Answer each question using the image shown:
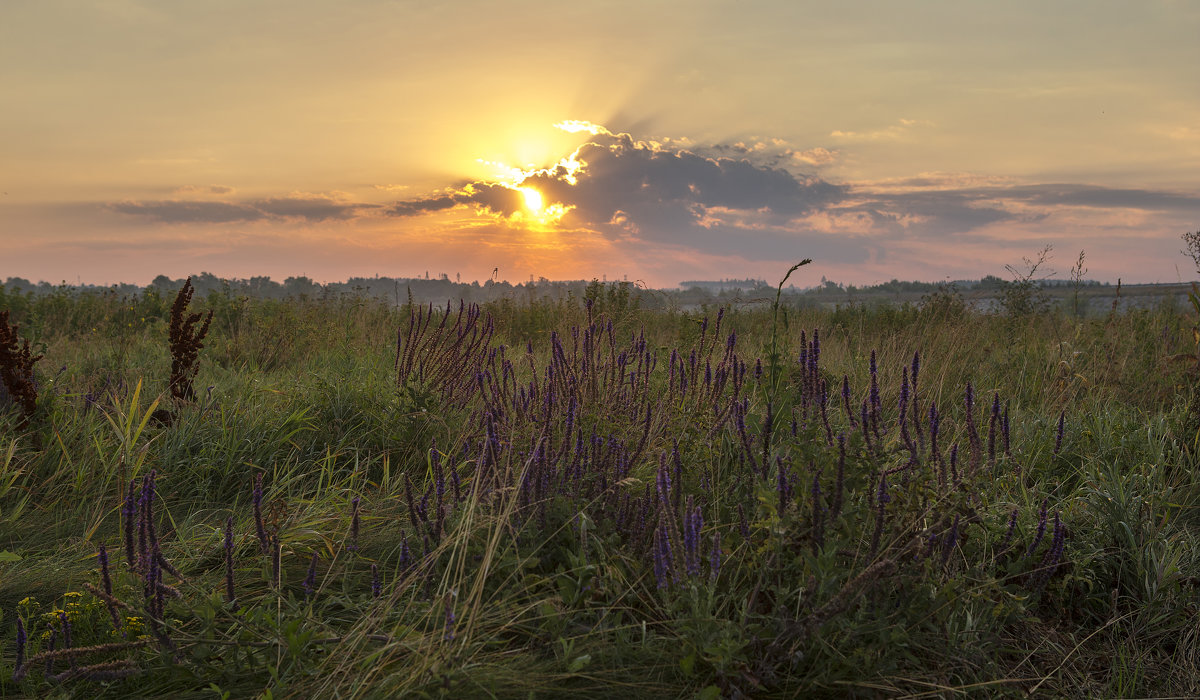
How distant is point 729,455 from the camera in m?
3.03

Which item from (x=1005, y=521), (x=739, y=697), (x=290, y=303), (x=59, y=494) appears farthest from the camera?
(x=290, y=303)

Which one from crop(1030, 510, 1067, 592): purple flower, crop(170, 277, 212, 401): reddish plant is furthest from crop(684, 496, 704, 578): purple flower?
crop(170, 277, 212, 401): reddish plant

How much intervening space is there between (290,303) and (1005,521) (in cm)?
1096

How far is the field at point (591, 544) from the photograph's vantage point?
206 cm

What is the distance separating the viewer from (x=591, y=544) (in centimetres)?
245

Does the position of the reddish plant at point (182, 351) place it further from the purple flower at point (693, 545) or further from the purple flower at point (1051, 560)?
the purple flower at point (1051, 560)

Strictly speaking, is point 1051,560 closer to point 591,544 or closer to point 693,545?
point 693,545

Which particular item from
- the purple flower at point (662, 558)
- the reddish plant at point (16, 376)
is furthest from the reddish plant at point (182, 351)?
the purple flower at point (662, 558)

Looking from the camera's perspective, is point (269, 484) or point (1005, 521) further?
point (269, 484)

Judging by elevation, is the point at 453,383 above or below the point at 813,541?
above

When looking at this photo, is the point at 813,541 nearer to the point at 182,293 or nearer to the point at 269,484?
the point at 269,484

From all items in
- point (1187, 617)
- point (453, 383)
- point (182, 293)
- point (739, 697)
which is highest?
point (182, 293)

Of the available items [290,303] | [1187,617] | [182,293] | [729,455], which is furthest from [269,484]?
[290,303]

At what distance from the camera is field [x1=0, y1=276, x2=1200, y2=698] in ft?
6.75
